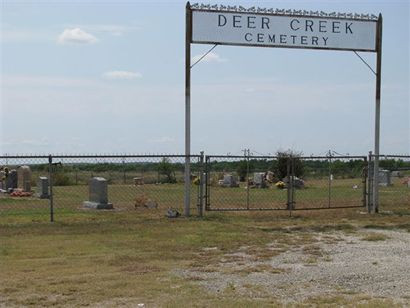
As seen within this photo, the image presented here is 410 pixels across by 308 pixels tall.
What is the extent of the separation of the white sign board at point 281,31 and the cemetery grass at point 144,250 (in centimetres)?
480

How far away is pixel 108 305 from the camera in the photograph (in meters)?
6.95

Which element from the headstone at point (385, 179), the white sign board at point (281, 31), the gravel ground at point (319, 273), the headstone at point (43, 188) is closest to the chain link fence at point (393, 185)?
the headstone at point (385, 179)

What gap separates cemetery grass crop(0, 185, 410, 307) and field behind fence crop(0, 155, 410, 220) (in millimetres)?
1551

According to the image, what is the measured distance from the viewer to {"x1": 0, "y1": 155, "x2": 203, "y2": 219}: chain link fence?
18.7 m

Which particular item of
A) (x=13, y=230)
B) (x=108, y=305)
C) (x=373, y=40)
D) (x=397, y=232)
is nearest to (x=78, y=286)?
(x=108, y=305)

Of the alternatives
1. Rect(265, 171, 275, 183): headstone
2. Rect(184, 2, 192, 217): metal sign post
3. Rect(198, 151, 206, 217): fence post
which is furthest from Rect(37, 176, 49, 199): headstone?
Rect(265, 171, 275, 183): headstone

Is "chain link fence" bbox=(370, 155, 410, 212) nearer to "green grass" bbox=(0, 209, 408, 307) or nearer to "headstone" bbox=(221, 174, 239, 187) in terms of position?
"green grass" bbox=(0, 209, 408, 307)

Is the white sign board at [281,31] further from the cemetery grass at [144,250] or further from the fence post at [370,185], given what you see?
the cemetery grass at [144,250]

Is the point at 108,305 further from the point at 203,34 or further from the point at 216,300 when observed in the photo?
the point at 203,34

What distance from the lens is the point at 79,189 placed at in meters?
31.8

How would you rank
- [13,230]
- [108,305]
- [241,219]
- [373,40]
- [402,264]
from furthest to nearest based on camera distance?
[373,40] < [241,219] < [13,230] < [402,264] < [108,305]

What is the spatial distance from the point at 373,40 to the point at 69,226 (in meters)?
10.1

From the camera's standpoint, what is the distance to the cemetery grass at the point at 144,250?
7.33 meters

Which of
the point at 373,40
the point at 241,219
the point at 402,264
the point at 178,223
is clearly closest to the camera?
the point at 402,264
